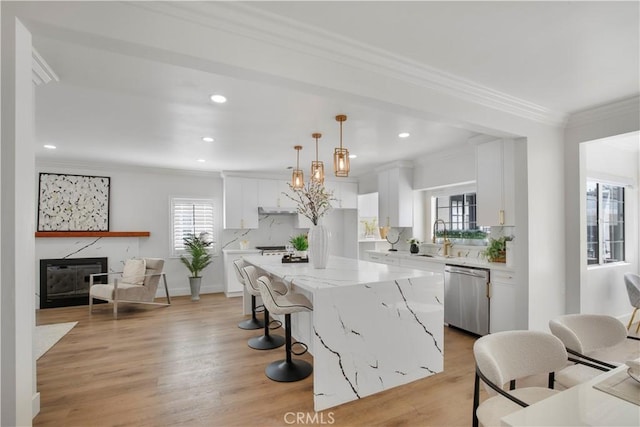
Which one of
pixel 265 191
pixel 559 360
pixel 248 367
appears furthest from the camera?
pixel 265 191

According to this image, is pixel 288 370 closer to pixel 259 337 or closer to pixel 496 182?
pixel 259 337

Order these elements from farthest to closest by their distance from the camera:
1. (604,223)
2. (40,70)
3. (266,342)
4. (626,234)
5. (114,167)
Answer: (114,167) → (626,234) → (604,223) → (266,342) → (40,70)

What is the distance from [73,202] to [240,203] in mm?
2879

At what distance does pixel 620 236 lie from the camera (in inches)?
184

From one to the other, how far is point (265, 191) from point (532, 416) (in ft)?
20.1

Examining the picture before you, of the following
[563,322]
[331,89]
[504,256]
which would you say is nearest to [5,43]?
[331,89]

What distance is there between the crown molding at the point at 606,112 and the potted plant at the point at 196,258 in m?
5.96

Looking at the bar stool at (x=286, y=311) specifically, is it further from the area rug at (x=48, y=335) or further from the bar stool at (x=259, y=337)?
the area rug at (x=48, y=335)

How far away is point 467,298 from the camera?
3.99 metres

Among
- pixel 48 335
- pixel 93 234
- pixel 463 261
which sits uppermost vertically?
pixel 93 234

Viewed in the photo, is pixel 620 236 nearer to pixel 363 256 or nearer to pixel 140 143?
pixel 363 256

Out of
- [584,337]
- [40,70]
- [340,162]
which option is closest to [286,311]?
[340,162]

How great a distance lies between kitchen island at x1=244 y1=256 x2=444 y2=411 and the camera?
2338 millimetres

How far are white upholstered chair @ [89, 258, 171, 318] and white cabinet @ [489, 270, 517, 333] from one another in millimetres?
4925
